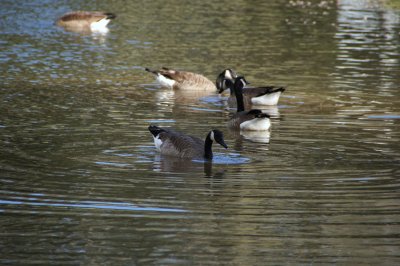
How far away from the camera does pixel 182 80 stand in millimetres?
23609

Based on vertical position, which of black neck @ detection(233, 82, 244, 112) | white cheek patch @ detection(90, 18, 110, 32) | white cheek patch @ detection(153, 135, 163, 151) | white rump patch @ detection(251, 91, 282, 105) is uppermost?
white cheek patch @ detection(153, 135, 163, 151)

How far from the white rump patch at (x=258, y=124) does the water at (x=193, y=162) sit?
0.30 m

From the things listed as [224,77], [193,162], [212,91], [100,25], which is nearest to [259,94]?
[224,77]

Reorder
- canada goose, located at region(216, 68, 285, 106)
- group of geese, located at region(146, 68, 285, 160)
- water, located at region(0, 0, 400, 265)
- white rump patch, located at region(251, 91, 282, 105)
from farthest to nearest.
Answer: white rump patch, located at region(251, 91, 282, 105)
canada goose, located at region(216, 68, 285, 106)
group of geese, located at region(146, 68, 285, 160)
water, located at region(0, 0, 400, 265)

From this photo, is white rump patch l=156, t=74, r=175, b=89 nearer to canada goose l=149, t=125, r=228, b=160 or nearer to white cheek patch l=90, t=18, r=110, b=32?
canada goose l=149, t=125, r=228, b=160

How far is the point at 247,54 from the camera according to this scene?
94.2ft

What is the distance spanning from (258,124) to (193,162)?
3443mm

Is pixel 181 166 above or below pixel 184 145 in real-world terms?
below

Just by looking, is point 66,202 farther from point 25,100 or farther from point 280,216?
point 25,100

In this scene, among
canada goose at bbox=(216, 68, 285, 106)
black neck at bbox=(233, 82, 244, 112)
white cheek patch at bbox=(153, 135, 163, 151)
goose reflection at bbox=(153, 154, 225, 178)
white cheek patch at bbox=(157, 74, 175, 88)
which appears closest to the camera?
goose reflection at bbox=(153, 154, 225, 178)

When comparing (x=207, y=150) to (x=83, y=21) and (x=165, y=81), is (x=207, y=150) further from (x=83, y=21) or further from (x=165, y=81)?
(x=83, y=21)

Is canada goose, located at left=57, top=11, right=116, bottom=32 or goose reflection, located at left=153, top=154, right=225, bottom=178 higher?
goose reflection, located at left=153, top=154, right=225, bottom=178

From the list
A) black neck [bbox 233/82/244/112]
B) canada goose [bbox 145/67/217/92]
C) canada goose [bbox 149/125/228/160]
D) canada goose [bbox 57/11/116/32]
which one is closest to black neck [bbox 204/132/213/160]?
canada goose [bbox 149/125/228/160]

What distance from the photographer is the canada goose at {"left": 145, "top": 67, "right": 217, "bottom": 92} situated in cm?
2344
